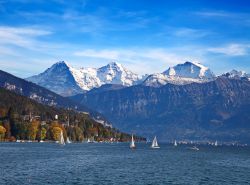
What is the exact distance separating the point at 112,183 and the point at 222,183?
27.3 meters

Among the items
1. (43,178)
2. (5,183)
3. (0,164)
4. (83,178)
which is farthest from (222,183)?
(0,164)

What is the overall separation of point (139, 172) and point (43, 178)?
107ft

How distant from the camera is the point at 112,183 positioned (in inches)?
4542

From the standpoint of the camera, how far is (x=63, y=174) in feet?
425

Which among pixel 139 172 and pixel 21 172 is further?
pixel 139 172

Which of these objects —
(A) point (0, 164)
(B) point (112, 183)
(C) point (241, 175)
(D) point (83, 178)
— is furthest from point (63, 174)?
(C) point (241, 175)

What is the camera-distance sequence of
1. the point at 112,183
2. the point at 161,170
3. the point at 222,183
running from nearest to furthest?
1. the point at 112,183
2. the point at 222,183
3. the point at 161,170

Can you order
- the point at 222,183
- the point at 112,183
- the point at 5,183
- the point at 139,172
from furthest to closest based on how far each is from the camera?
the point at 139,172, the point at 222,183, the point at 112,183, the point at 5,183

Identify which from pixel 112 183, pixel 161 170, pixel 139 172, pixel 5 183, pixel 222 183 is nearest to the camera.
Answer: pixel 5 183

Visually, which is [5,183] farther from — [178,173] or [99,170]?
[178,173]

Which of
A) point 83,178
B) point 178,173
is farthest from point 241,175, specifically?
point 83,178

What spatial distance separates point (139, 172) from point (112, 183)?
93.1 feet

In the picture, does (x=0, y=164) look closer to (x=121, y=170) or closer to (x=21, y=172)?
(x=21, y=172)

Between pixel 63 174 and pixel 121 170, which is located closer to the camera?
pixel 63 174
